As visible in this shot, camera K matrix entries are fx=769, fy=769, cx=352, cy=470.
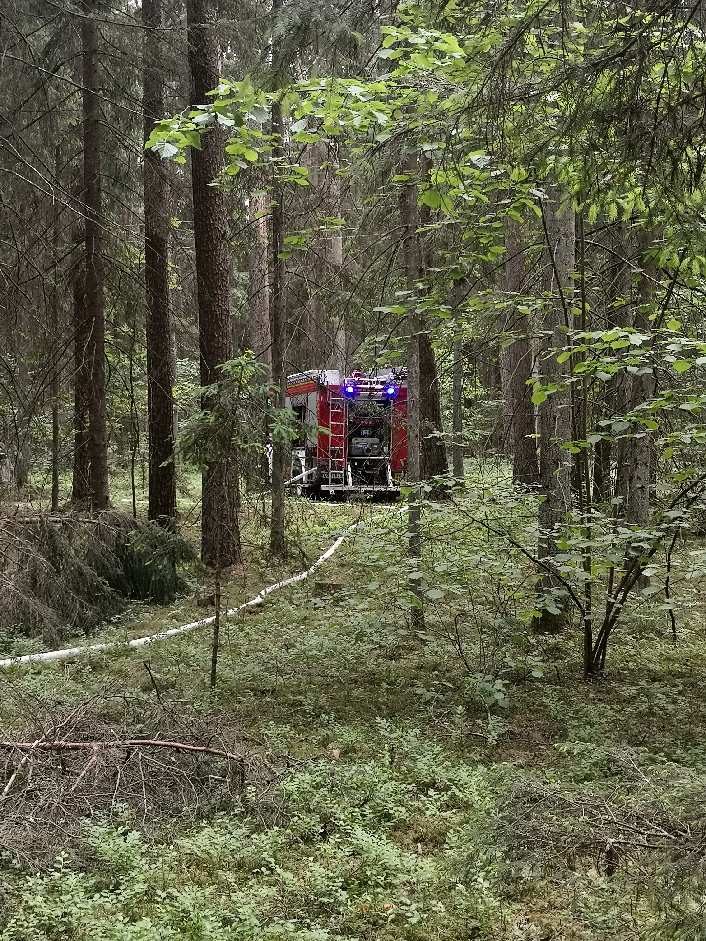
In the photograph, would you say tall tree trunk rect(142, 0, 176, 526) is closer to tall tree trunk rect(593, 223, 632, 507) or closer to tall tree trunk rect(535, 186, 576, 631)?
tall tree trunk rect(535, 186, 576, 631)

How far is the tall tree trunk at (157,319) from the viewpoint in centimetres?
1030

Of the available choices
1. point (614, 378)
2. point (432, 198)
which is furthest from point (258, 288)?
point (432, 198)

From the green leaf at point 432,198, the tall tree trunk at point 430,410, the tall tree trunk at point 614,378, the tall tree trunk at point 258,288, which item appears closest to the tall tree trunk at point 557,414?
the tall tree trunk at point 614,378

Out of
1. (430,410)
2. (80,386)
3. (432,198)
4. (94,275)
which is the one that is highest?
(94,275)

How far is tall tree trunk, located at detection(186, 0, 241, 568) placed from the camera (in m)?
9.34

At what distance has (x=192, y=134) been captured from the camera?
406 centimetres

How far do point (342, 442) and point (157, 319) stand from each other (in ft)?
23.4

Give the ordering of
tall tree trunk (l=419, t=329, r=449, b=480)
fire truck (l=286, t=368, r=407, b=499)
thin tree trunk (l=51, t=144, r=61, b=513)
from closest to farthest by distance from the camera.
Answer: thin tree trunk (l=51, t=144, r=61, b=513) < tall tree trunk (l=419, t=329, r=449, b=480) < fire truck (l=286, t=368, r=407, b=499)

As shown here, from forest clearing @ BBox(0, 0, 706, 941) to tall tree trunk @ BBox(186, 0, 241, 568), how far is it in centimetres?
5

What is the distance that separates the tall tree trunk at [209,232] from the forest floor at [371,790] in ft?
10.5

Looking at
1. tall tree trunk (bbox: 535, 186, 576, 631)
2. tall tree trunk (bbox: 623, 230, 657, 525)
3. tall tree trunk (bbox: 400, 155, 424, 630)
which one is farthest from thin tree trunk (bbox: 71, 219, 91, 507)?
tall tree trunk (bbox: 623, 230, 657, 525)

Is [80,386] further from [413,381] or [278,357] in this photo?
[413,381]

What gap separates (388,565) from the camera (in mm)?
6828

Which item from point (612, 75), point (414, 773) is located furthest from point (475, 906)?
point (612, 75)
